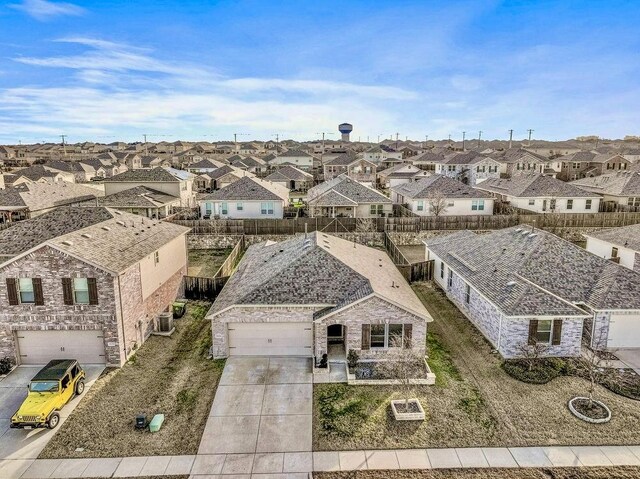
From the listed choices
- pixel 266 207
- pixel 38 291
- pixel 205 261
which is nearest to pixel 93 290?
pixel 38 291

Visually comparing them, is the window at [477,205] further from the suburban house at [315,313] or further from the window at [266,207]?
the suburban house at [315,313]

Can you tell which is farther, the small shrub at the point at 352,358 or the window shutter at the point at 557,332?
the window shutter at the point at 557,332

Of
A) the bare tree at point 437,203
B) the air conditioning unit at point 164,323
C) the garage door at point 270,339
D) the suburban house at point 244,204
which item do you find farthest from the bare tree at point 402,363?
the bare tree at point 437,203

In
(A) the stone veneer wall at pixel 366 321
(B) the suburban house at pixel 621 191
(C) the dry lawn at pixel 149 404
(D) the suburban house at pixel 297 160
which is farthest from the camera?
(D) the suburban house at pixel 297 160

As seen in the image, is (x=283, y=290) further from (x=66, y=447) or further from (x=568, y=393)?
(x=568, y=393)

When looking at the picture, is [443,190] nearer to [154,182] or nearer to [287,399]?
[154,182]

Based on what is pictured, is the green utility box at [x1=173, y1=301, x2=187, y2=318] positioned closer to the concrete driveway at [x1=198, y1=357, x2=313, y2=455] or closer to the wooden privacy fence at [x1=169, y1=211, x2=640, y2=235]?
the concrete driveway at [x1=198, y1=357, x2=313, y2=455]
